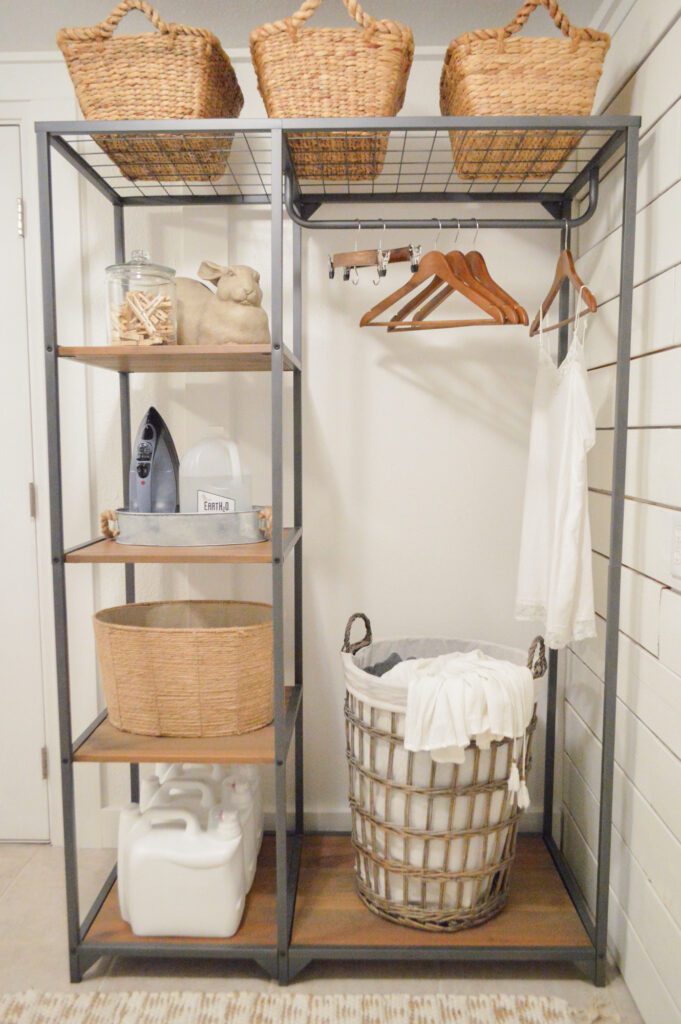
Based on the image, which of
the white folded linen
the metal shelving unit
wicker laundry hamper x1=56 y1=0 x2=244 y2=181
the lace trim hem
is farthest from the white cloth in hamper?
wicker laundry hamper x1=56 y1=0 x2=244 y2=181

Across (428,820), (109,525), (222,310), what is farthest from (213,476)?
(428,820)

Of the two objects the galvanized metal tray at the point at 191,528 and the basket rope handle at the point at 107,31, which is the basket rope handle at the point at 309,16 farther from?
the galvanized metal tray at the point at 191,528

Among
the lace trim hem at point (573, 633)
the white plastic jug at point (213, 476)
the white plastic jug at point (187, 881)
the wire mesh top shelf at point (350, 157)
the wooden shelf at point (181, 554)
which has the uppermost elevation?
the wire mesh top shelf at point (350, 157)

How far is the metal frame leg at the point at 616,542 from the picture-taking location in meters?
1.59

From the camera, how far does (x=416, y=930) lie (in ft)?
5.91

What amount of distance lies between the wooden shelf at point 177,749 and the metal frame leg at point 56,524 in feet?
0.26

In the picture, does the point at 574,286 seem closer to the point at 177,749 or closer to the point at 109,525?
the point at 109,525

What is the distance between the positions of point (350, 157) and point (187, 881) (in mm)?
1778

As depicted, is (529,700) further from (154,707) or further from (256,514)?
(154,707)

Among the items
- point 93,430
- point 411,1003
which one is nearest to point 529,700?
point 411,1003

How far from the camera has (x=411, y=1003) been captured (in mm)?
1685

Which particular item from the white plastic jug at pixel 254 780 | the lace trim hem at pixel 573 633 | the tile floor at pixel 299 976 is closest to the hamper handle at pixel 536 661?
the lace trim hem at pixel 573 633

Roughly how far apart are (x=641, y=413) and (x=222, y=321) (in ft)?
3.19

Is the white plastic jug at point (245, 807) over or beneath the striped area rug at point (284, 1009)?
over
